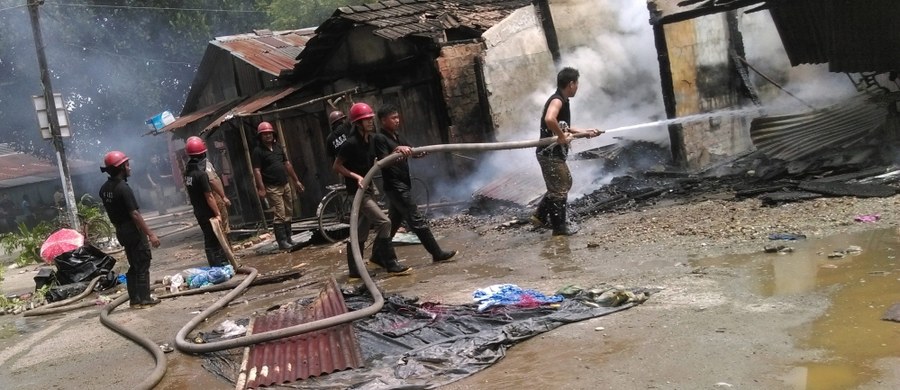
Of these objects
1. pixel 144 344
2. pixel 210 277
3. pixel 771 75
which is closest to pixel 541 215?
pixel 210 277

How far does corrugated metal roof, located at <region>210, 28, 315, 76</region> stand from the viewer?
1591cm

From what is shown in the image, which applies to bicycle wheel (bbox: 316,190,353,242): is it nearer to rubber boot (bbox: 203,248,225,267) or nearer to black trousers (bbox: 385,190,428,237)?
rubber boot (bbox: 203,248,225,267)

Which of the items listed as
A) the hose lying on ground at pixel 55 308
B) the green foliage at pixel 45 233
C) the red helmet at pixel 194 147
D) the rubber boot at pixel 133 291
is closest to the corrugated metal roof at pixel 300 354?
the rubber boot at pixel 133 291

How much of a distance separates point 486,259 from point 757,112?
578cm

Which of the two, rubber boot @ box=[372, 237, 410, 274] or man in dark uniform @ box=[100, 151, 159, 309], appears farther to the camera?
man in dark uniform @ box=[100, 151, 159, 309]

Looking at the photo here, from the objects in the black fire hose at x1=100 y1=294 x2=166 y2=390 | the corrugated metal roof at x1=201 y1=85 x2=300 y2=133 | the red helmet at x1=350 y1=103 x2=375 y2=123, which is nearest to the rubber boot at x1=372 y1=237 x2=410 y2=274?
the red helmet at x1=350 y1=103 x2=375 y2=123

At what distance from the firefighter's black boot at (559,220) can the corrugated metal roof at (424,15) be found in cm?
538

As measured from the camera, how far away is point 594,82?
12539 mm

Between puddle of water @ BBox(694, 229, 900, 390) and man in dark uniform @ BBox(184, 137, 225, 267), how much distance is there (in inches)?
221

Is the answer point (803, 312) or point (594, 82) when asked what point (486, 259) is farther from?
point (594, 82)

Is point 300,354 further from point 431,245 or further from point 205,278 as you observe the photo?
point 205,278

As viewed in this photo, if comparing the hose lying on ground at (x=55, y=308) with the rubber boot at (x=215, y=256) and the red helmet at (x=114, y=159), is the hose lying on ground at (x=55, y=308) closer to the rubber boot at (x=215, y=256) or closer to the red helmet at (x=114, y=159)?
the rubber boot at (x=215, y=256)

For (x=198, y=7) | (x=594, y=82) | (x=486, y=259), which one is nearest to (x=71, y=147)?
(x=198, y=7)

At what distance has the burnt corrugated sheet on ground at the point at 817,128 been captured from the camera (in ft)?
29.1
